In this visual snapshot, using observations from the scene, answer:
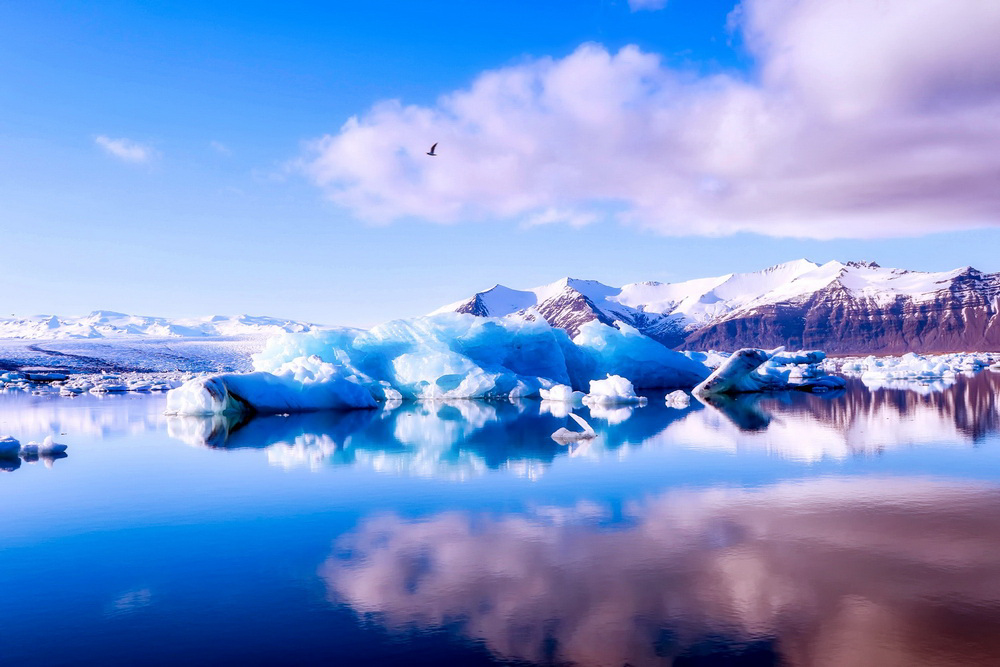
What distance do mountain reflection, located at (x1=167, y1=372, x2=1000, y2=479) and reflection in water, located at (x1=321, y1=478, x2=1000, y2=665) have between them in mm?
4154

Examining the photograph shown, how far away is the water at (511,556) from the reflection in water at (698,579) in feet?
0.09

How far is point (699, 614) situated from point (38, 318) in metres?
229

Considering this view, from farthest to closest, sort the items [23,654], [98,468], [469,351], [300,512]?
[469,351], [98,468], [300,512], [23,654]

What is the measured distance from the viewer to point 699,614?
5332 millimetres

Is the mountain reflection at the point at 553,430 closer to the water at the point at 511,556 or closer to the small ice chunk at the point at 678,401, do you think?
the water at the point at 511,556

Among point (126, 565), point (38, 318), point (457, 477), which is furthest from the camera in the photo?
point (38, 318)

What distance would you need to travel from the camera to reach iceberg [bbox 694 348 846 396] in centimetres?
3369

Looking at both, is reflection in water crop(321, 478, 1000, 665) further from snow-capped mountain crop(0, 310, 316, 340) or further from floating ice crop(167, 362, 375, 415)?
snow-capped mountain crop(0, 310, 316, 340)

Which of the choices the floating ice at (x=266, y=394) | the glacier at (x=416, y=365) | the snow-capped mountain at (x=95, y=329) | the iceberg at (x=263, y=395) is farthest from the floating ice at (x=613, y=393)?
the snow-capped mountain at (x=95, y=329)

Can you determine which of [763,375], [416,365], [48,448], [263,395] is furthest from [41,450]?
[763,375]

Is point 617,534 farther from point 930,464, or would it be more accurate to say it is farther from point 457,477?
point 930,464

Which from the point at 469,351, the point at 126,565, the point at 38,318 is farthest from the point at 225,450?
the point at 38,318

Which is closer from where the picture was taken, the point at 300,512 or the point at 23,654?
the point at 23,654

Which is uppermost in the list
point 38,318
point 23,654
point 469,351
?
point 38,318
